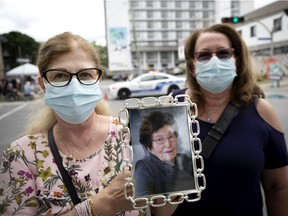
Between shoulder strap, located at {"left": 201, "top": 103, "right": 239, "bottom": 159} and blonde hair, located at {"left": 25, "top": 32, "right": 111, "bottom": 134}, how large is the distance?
670 millimetres

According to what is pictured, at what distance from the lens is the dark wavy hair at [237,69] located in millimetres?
1711

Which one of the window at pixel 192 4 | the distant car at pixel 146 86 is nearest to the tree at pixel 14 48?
the window at pixel 192 4

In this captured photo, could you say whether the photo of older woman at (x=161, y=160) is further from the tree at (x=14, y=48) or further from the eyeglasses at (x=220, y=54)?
the tree at (x=14, y=48)

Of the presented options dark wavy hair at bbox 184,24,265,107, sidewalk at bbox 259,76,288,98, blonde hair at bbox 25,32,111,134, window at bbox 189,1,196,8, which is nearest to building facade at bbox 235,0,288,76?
sidewalk at bbox 259,76,288,98

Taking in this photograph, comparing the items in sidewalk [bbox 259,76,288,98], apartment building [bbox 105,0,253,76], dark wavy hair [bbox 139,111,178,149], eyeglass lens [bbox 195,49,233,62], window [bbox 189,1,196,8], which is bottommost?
sidewalk [bbox 259,76,288,98]

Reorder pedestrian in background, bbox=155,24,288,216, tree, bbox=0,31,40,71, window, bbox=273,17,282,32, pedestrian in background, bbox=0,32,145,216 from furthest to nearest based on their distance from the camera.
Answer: tree, bbox=0,31,40,71, window, bbox=273,17,282,32, pedestrian in background, bbox=155,24,288,216, pedestrian in background, bbox=0,32,145,216

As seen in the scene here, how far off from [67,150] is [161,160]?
0.50 metres

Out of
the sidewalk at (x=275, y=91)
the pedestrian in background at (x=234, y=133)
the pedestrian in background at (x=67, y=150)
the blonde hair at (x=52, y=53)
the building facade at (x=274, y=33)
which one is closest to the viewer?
the pedestrian in background at (x=67, y=150)

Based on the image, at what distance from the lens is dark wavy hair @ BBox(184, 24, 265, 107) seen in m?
1.71

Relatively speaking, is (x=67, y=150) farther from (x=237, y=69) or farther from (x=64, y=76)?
(x=237, y=69)

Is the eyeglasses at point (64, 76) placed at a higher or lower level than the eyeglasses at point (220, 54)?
lower

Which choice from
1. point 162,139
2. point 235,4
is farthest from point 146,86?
point 235,4

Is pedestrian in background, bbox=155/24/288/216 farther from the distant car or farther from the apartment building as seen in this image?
the apartment building

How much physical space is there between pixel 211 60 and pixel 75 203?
1082mm
